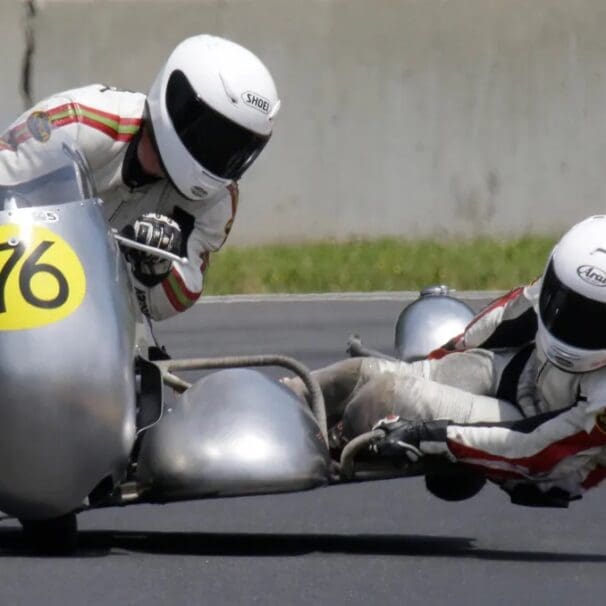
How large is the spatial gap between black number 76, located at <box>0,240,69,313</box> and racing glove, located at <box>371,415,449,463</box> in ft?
3.95

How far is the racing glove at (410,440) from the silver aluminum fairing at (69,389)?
2.74ft

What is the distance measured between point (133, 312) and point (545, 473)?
4.52 ft

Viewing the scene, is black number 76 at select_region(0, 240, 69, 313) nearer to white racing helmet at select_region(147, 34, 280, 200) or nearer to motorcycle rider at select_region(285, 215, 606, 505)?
motorcycle rider at select_region(285, 215, 606, 505)

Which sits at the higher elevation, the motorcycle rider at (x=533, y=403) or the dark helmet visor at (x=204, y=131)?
the dark helmet visor at (x=204, y=131)

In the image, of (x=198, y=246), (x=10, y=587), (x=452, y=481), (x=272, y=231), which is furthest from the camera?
(x=272, y=231)

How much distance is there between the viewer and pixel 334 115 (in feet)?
56.5

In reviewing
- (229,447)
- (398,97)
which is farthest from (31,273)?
(398,97)

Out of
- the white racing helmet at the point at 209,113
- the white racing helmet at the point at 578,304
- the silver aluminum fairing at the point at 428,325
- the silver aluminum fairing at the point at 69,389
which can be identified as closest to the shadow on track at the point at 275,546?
the silver aluminum fairing at the point at 69,389

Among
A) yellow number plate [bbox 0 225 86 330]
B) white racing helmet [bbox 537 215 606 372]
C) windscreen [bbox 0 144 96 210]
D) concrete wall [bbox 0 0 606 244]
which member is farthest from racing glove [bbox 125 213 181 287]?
concrete wall [bbox 0 0 606 244]

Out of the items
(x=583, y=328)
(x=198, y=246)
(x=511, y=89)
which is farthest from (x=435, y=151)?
(x=583, y=328)

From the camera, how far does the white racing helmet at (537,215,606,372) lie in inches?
260

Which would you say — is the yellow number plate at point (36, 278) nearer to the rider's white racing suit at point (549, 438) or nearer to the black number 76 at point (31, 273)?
the black number 76 at point (31, 273)

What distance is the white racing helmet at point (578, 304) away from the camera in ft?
21.7

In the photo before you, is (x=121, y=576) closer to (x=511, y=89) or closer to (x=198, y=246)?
(x=198, y=246)
